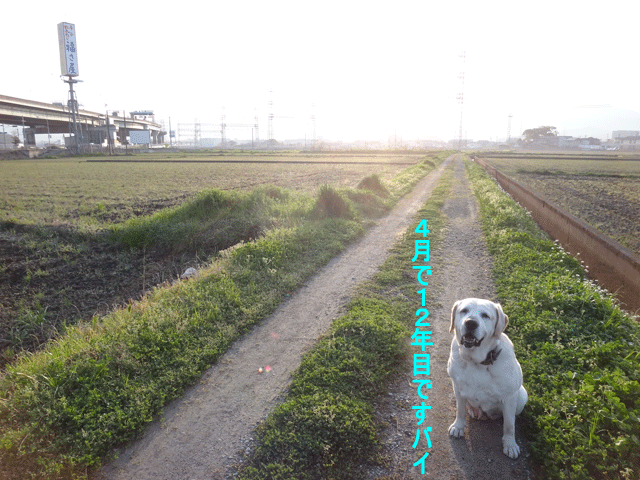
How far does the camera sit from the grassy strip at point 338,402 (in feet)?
10.3

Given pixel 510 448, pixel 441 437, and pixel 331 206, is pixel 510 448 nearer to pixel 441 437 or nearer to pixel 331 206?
pixel 441 437

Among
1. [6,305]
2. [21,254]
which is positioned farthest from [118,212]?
[6,305]

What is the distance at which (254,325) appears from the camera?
5480 mm

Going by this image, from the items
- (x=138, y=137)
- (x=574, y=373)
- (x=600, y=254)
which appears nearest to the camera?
(x=574, y=373)

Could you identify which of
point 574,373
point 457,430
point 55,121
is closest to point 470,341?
point 457,430

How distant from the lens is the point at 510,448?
3.16 metres

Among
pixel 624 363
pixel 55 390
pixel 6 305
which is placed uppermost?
pixel 624 363

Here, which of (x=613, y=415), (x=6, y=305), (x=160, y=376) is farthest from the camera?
(x=6, y=305)

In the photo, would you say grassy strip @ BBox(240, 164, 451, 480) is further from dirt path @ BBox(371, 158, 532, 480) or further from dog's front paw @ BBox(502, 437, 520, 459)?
dog's front paw @ BBox(502, 437, 520, 459)

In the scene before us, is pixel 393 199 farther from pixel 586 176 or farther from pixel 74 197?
pixel 586 176

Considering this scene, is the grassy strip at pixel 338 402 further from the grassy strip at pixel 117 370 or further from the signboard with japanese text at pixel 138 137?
the signboard with japanese text at pixel 138 137

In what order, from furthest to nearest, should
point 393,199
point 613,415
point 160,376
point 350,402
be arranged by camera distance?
point 393,199 < point 160,376 < point 350,402 < point 613,415

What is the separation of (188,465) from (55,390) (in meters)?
1.62

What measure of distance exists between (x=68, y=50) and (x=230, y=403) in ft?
290
